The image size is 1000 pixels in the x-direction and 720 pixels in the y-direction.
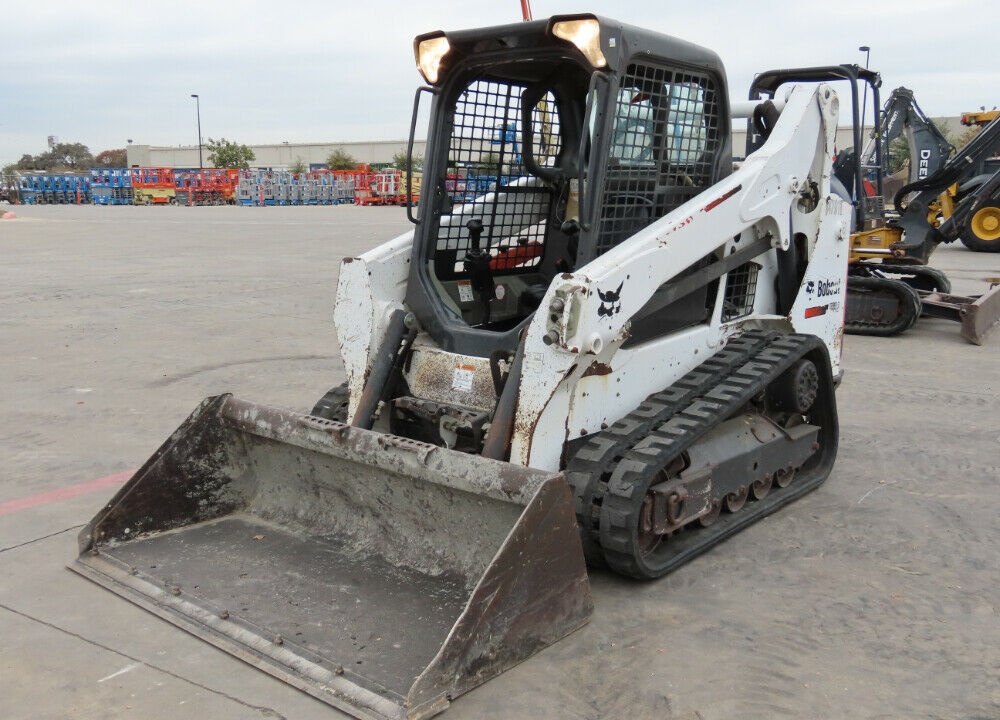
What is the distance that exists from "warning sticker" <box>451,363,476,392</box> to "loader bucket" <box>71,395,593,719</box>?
59 cm

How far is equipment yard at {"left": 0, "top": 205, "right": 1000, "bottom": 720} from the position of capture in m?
3.14

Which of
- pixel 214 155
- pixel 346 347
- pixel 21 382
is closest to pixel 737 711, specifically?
pixel 346 347

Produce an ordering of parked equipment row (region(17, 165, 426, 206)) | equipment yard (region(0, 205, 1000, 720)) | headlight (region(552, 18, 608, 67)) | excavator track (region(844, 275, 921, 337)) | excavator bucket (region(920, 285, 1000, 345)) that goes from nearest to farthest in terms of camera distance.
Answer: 1. equipment yard (region(0, 205, 1000, 720))
2. headlight (region(552, 18, 608, 67))
3. excavator bucket (region(920, 285, 1000, 345))
4. excavator track (region(844, 275, 921, 337))
5. parked equipment row (region(17, 165, 426, 206))

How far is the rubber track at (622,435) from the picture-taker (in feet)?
12.6

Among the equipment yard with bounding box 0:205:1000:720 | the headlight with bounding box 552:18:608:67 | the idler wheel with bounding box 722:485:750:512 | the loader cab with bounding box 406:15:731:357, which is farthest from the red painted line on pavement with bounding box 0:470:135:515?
the headlight with bounding box 552:18:608:67

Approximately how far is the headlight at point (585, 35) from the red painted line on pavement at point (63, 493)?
3.29 m

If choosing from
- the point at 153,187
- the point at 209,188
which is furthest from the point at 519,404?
the point at 153,187

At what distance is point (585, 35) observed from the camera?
399cm

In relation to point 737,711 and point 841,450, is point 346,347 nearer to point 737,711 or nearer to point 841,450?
point 737,711

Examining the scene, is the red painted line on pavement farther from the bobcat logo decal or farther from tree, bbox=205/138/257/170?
tree, bbox=205/138/257/170

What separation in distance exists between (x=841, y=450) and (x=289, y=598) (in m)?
3.65

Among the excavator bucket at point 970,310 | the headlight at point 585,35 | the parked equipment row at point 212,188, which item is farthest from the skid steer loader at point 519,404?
the parked equipment row at point 212,188

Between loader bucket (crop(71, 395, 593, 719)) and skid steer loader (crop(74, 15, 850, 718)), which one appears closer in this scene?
loader bucket (crop(71, 395, 593, 719))

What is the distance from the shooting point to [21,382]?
7.54m
